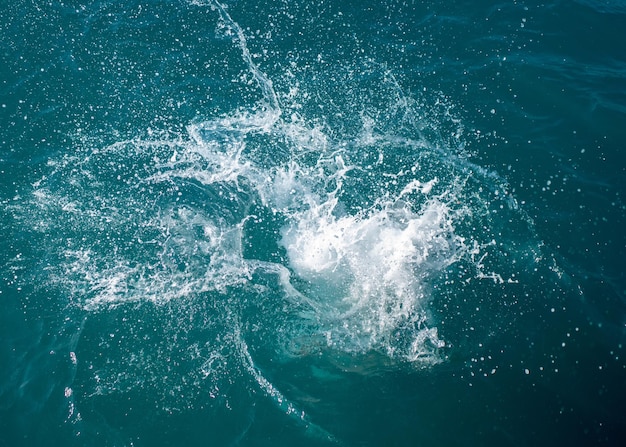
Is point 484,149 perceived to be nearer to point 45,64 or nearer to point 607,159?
point 607,159

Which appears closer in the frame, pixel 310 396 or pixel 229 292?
pixel 310 396

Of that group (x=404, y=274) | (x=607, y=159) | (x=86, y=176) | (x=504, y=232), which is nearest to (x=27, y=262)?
(x=86, y=176)

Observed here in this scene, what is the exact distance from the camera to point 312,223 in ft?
38.1

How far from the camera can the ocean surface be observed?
9.16 m

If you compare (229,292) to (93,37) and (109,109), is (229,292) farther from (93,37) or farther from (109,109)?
(93,37)

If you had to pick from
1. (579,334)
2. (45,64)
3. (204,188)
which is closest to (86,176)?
(204,188)

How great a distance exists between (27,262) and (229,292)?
5432 mm

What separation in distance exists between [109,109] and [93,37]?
3576mm

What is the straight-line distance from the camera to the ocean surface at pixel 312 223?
9164mm

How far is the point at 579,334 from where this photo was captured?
9852 mm

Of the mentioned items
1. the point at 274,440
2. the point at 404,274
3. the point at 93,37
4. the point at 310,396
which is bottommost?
the point at 274,440

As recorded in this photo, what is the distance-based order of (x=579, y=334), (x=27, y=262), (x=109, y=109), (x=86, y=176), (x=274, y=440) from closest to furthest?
(x=274, y=440)
(x=579, y=334)
(x=27, y=262)
(x=86, y=176)
(x=109, y=109)

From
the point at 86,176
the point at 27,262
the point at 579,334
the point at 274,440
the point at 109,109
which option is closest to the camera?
the point at 274,440

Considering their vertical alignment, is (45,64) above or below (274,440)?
above
